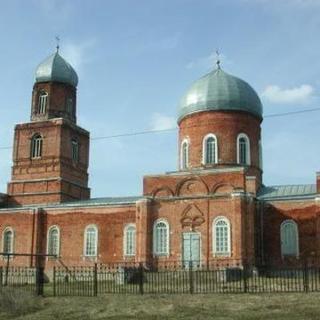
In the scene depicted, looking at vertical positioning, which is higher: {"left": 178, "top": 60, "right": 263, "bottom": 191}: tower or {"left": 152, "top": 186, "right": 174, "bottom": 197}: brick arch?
{"left": 178, "top": 60, "right": 263, "bottom": 191}: tower

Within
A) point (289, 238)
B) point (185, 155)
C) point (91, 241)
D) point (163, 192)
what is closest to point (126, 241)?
point (91, 241)

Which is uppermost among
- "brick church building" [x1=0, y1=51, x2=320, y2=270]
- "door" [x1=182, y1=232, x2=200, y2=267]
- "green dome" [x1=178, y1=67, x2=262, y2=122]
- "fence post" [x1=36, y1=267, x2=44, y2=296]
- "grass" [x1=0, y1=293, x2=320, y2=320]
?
"green dome" [x1=178, y1=67, x2=262, y2=122]

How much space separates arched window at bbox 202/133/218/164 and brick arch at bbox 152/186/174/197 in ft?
12.0

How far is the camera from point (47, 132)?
1617 inches

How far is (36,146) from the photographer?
137 ft

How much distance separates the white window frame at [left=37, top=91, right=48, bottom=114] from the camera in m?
41.7

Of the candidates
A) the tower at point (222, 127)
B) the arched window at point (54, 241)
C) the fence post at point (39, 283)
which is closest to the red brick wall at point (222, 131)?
the tower at point (222, 127)

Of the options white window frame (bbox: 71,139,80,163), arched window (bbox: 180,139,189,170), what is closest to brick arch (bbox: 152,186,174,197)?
arched window (bbox: 180,139,189,170)

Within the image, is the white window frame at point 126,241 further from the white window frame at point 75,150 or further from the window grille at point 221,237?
the white window frame at point 75,150

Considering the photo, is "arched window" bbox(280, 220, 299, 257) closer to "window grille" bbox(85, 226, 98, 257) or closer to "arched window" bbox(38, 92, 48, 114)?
"window grille" bbox(85, 226, 98, 257)

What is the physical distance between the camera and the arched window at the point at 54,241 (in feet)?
126

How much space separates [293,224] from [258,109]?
27.0 feet

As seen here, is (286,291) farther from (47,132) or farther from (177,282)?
(47,132)

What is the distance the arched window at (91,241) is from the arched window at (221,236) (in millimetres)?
8526
